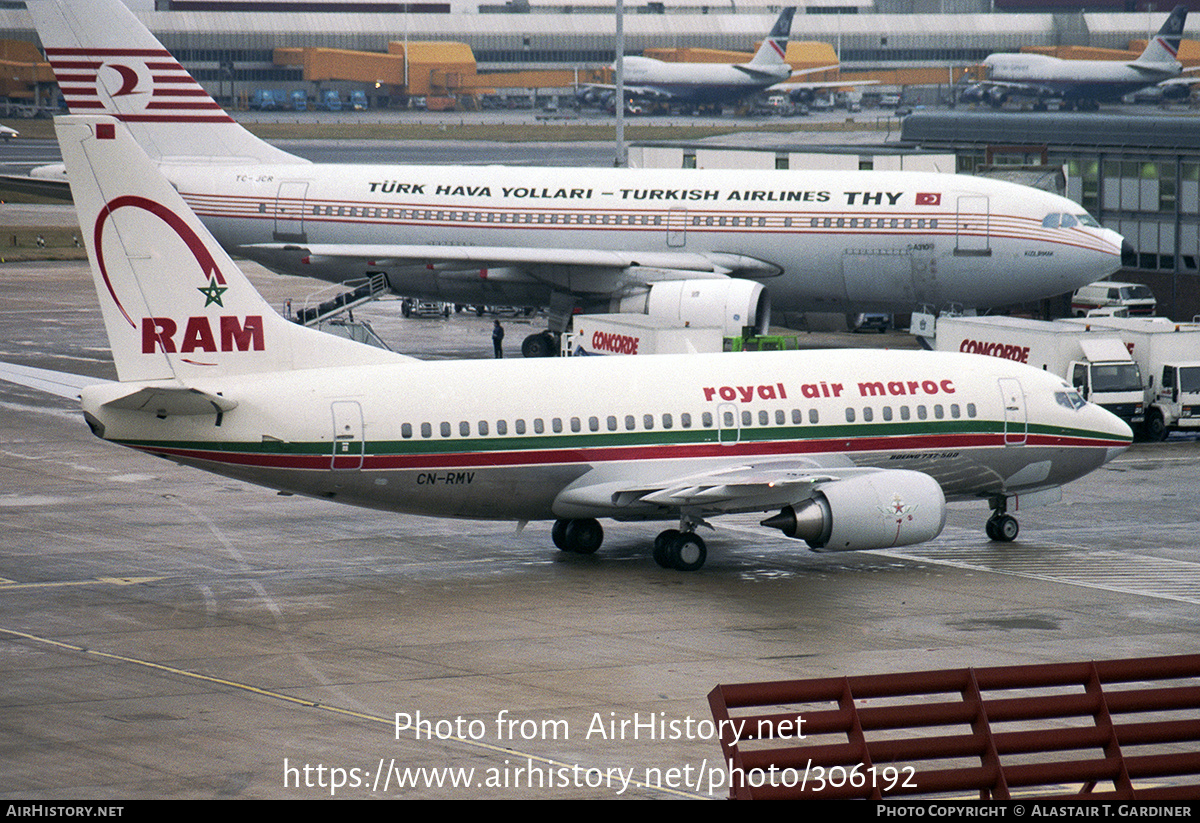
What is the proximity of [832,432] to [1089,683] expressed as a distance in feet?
57.5

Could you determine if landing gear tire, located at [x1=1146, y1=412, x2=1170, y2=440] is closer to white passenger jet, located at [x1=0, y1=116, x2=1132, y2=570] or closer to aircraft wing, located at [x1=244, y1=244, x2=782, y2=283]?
aircraft wing, located at [x1=244, y1=244, x2=782, y2=283]

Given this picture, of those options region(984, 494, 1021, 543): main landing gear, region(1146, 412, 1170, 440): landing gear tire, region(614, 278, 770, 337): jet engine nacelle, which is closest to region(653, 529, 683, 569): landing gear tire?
region(984, 494, 1021, 543): main landing gear

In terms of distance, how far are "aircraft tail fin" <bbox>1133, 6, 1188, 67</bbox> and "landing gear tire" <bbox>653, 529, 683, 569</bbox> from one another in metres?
177

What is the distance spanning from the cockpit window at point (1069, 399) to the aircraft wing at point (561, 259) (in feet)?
76.0

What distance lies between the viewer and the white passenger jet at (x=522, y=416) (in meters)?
30.0

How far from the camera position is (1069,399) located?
1420 inches

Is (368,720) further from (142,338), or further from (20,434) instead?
(20,434)

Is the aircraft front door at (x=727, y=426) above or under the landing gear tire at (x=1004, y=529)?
above

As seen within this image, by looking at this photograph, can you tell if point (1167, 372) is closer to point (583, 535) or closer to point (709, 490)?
point (583, 535)

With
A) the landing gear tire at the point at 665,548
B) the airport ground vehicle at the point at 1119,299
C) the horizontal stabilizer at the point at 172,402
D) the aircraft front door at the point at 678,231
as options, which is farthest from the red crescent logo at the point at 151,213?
the airport ground vehicle at the point at 1119,299

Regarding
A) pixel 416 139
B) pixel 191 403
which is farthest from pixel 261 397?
pixel 416 139

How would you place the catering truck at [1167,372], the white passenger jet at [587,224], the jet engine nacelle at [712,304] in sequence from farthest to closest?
the white passenger jet at [587,224]
the jet engine nacelle at [712,304]
the catering truck at [1167,372]

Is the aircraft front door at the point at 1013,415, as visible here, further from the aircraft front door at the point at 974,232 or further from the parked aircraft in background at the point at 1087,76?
the parked aircraft in background at the point at 1087,76

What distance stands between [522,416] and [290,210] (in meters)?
32.1
